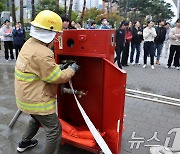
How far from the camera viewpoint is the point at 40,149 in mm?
2852

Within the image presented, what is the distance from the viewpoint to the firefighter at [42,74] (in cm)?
→ 207

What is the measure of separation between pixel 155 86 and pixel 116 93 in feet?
12.5

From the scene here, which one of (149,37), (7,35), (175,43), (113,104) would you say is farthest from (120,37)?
(113,104)

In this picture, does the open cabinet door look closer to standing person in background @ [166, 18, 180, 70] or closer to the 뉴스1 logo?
the 뉴스1 logo

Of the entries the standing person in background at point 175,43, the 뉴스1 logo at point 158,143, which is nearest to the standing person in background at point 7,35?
the standing person in background at point 175,43

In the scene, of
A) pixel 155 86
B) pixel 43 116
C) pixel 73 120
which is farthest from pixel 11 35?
pixel 43 116

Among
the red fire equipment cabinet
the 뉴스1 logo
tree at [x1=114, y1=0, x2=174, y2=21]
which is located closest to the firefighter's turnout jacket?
the red fire equipment cabinet

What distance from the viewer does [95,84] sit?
2729mm

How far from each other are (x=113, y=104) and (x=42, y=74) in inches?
32.1

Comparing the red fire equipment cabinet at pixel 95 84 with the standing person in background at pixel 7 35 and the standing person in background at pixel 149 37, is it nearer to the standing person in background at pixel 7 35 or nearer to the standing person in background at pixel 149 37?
the standing person in background at pixel 149 37

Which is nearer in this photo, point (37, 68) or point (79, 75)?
point (37, 68)

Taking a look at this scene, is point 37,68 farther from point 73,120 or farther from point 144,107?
point 144,107

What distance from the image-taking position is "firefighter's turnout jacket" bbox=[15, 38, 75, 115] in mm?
2057

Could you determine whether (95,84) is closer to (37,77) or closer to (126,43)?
(37,77)
